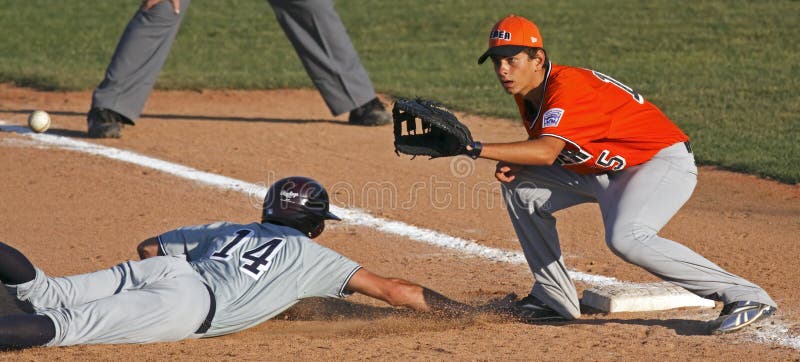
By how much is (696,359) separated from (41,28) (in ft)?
38.6

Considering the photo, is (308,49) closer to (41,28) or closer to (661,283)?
(661,283)

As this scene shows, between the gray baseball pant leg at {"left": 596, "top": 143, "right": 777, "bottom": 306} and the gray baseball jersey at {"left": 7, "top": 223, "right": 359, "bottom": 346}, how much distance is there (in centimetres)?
111

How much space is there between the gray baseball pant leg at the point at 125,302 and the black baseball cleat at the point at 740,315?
6.75 feet

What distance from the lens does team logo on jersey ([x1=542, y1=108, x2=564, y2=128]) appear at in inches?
177

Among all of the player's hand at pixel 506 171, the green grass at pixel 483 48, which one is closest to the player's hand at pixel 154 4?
the green grass at pixel 483 48

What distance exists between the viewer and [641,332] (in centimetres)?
459

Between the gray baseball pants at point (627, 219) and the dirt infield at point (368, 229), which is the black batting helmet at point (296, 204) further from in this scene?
the gray baseball pants at point (627, 219)

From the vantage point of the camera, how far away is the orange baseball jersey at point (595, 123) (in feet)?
14.8

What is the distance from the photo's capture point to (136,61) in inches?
332

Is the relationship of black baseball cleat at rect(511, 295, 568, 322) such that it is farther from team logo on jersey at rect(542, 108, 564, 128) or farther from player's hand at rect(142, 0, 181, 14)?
player's hand at rect(142, 0, 181, 14)

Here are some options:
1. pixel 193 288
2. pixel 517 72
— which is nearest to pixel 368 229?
pixel 517 72

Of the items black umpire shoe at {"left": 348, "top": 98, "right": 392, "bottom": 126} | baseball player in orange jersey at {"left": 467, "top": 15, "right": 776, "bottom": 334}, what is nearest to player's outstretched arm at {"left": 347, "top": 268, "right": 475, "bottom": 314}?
baseball player in orange jersey at {"left": 467, "top": 15, "right": 776, "bottom": 334}

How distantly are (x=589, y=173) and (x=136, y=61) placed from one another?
4.67 m

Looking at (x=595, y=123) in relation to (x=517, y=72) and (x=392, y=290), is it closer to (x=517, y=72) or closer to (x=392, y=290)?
(x=517, y=72)
